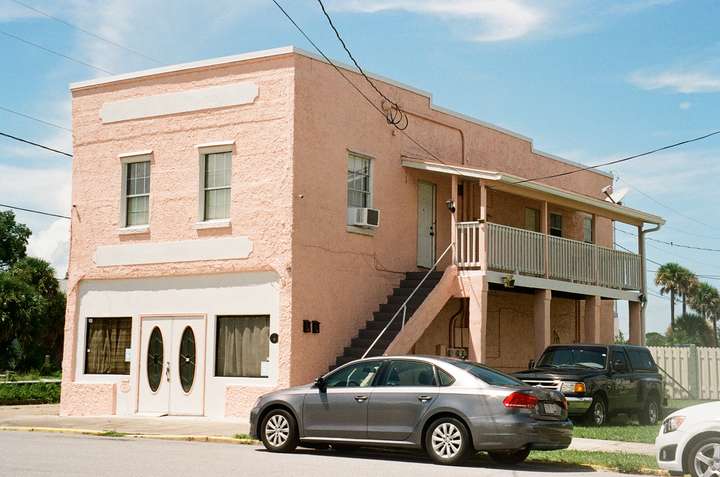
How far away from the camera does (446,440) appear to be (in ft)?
42.6

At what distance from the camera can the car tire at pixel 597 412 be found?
18.7m

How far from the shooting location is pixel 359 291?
71.7ft

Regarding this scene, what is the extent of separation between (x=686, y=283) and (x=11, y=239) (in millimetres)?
50202

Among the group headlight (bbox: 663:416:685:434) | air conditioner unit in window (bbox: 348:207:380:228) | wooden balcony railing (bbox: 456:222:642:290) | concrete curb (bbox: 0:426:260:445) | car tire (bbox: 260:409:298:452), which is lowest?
concrete curb (bbox: 0:426:260:445)

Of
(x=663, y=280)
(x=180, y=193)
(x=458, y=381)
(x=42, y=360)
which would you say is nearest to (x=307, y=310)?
(x=180, y=193)

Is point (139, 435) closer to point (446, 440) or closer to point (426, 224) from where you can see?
point (446, 440)

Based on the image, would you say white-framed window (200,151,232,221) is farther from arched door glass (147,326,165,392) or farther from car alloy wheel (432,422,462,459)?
car alloy wheel (432,422,462,459)

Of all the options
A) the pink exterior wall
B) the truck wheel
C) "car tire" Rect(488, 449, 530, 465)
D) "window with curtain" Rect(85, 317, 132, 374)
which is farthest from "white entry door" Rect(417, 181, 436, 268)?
"car tire" Rect(488, 449, 530, 465)

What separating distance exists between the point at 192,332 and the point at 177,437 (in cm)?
474

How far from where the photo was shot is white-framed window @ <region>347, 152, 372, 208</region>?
22.2 meters

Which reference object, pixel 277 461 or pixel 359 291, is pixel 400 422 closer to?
pixel 277 461

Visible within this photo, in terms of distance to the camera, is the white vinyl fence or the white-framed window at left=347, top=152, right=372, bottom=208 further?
the white vinyl fence

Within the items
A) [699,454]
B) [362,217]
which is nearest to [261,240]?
[362,217]

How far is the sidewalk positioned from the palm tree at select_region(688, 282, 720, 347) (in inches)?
2374
